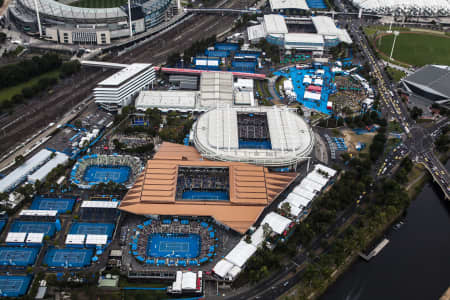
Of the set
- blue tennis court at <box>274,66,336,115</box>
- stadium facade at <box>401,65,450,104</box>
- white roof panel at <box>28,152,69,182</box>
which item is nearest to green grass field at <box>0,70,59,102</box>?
white roof panel at <box>28,152,69,182</box>

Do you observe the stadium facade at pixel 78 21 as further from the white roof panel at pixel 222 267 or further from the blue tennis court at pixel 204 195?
the white roof panel at pixel 222 267

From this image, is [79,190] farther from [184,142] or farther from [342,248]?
[342,248]

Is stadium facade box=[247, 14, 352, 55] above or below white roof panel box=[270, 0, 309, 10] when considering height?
below

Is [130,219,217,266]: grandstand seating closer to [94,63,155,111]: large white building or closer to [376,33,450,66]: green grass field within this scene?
[94,63,155,111]: large white building

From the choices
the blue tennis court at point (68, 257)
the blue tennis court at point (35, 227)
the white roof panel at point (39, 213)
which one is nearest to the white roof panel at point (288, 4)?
the white roof panel at point (39, 213)

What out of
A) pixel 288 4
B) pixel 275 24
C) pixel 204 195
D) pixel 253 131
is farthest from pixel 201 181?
pixel 288 4

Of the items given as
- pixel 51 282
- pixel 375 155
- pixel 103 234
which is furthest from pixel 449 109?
pixel 51 282
